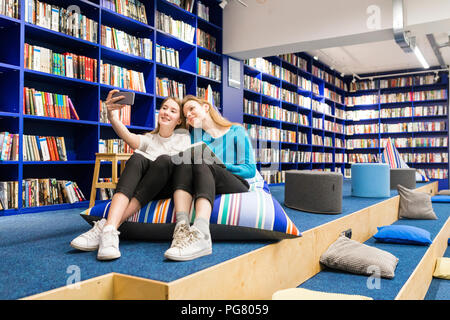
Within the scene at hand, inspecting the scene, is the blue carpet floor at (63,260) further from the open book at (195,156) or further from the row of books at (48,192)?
the row of books at (48,192)

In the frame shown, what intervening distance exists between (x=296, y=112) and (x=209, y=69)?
2.58 m

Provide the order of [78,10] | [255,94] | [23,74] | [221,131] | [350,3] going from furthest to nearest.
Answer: [255,94] → [350,3] → [78,10] → [23,74] → [221,131]

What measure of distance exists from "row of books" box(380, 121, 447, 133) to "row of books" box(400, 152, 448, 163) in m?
0.51

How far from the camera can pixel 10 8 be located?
8.91ft

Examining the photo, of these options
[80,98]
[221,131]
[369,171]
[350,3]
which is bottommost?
[369,171]

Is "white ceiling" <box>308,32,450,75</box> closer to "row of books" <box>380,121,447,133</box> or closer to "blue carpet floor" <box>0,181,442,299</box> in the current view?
"row of books" <box>380,121,447,133</box>

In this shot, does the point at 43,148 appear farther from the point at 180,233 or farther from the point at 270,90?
the point at 270,90

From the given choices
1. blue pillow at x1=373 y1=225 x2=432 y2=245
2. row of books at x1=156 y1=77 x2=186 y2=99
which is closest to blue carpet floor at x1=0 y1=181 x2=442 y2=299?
blue pillow at x1=373 y1=225 x2=432 y2=245

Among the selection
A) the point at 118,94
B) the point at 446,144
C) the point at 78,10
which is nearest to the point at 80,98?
the point at 78,10

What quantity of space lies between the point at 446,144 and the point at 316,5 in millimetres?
5018

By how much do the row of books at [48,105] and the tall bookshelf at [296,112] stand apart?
2729mm

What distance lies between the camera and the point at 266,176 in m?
5.78

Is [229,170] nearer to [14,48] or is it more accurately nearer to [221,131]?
[221,131]

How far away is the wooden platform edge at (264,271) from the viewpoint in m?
1.09
